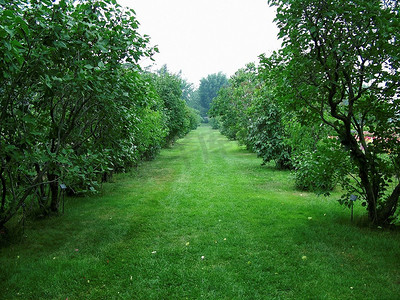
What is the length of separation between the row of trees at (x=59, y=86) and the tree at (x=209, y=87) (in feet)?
253

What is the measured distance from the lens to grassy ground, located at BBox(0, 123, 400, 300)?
10.8ft

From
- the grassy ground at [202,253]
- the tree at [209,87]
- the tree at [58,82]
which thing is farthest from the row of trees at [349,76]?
the tree at [209,87]

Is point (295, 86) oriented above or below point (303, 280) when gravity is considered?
above

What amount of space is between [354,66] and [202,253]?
3703mm

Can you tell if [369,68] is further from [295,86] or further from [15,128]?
[15,128]

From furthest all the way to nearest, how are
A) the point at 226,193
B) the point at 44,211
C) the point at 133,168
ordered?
the point at 133,168
the point at 226,193
the point at 44,211

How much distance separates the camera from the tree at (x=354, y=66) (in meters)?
4.13

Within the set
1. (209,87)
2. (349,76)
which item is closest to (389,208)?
(349,76)

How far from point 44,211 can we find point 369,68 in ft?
20.6

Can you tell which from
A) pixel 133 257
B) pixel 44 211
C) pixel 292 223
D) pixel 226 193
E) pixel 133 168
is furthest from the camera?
pixel 133 168

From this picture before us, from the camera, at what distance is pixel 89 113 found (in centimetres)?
571

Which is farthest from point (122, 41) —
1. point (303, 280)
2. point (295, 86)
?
point (303, 280)

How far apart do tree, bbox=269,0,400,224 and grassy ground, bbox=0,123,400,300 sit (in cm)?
116

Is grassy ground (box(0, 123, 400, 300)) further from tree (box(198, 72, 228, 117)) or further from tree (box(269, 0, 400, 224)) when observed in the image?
tree (box(198, 72, 228, 117))
